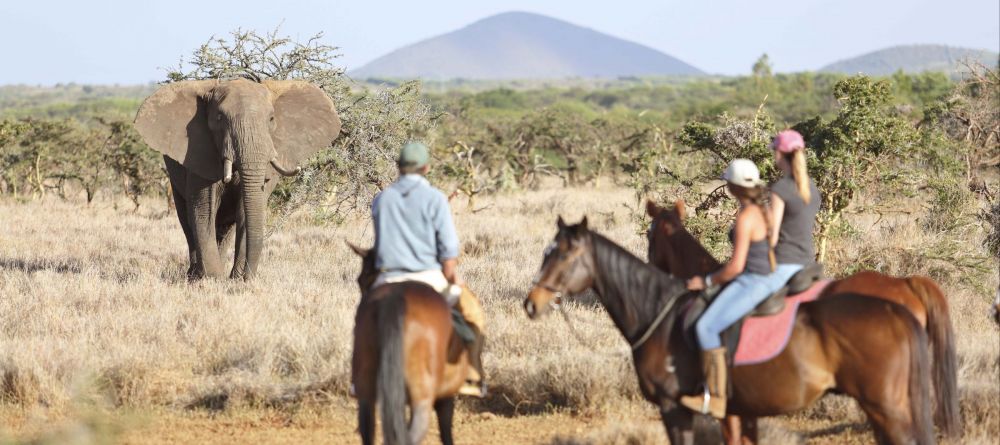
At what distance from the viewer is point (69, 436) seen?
3.77m

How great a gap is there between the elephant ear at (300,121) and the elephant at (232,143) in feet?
0.04

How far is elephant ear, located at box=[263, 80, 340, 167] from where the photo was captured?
13758mm

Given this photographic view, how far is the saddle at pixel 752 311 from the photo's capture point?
565 centimetres

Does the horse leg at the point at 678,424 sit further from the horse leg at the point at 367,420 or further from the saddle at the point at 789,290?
the horse leg at the point at 367,420

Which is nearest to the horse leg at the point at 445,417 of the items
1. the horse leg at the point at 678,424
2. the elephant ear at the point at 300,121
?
the horse leg at the point at 678,424

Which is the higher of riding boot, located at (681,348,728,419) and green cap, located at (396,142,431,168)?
green cap, located at (396,142,431,168)

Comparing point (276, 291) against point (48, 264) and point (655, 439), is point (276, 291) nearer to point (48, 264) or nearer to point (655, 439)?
point (48, 264)

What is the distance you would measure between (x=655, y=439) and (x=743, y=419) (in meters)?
0.62

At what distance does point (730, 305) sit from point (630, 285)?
55 cm

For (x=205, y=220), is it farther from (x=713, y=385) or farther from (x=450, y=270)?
(x=713, y=385)

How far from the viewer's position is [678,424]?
5.70 m

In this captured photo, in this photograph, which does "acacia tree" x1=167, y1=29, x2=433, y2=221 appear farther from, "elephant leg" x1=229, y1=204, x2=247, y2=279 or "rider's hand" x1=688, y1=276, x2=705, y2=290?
"rider's hand" x1=688, y1=276, x2=705, y2=290

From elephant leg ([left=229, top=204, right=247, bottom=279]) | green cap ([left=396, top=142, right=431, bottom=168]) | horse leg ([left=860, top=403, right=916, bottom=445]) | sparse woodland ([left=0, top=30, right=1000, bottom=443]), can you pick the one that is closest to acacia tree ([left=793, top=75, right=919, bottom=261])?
sparse woodland ([left=0, top=30, right=1000, bottom=443])

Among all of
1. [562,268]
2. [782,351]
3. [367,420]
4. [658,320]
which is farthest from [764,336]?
[367,420]
